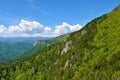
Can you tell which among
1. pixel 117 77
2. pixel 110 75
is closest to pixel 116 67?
pixel 110 75

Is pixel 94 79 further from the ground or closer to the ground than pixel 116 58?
closer to the ground

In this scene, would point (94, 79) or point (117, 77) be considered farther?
point (94, 79)

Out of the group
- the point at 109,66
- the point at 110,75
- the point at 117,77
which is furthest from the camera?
the point at 109,66

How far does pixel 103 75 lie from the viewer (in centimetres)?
18788

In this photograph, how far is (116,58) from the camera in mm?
195250

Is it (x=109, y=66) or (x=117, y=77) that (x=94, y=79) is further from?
(x=117, y=77)

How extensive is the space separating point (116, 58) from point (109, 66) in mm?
8257

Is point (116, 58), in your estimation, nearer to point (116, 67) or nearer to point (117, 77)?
point (116, 67)

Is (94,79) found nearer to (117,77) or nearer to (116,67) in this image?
(116,67)

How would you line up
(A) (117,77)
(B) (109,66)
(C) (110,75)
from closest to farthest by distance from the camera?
(A) (117,77)
(C) (110,75)
(B) (109,66)

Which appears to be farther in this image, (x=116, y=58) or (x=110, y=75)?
(x=116, y=58)

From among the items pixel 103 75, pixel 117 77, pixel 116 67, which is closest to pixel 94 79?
pixel 103 75

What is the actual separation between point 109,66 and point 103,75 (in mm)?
9256

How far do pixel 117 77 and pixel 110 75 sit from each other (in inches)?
628
